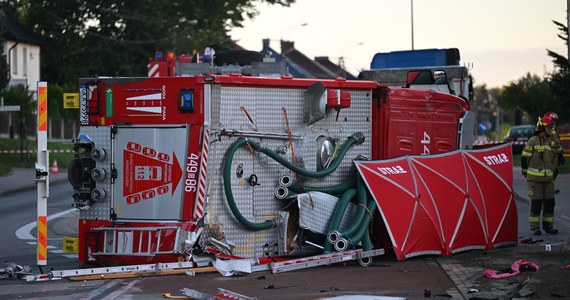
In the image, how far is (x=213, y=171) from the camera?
1259 centimetres

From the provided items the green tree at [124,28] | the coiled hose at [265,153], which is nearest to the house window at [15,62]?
the green tree at [124,28]

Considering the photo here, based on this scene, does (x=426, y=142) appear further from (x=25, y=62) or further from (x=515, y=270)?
(x=25, y=62)

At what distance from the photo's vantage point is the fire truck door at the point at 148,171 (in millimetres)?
12508

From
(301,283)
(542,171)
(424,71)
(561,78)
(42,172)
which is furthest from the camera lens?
(561,78)

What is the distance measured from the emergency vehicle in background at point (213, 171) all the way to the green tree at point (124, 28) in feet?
163

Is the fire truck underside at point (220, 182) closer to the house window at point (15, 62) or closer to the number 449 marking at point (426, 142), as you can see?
the number 449 marking at point (426, 142)

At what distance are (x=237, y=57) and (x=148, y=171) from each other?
10439 mm

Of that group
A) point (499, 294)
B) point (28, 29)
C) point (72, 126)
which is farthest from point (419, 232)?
point (28, 29)

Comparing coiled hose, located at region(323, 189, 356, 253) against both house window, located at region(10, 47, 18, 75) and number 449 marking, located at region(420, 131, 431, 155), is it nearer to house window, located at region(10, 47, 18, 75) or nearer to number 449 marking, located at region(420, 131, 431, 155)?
number 449 marking, located at region(420, 131, 431, 155)

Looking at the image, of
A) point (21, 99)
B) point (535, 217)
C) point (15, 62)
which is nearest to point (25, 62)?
point (15, 62)

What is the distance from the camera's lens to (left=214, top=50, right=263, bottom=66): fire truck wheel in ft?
74.6

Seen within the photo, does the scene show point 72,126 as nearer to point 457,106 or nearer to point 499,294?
point 457,106

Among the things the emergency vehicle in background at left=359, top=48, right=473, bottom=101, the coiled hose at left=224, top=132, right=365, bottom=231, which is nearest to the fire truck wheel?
the emergency vehicle in background at left=359, top=48, right=473, bottom=101

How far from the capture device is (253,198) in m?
13.0
